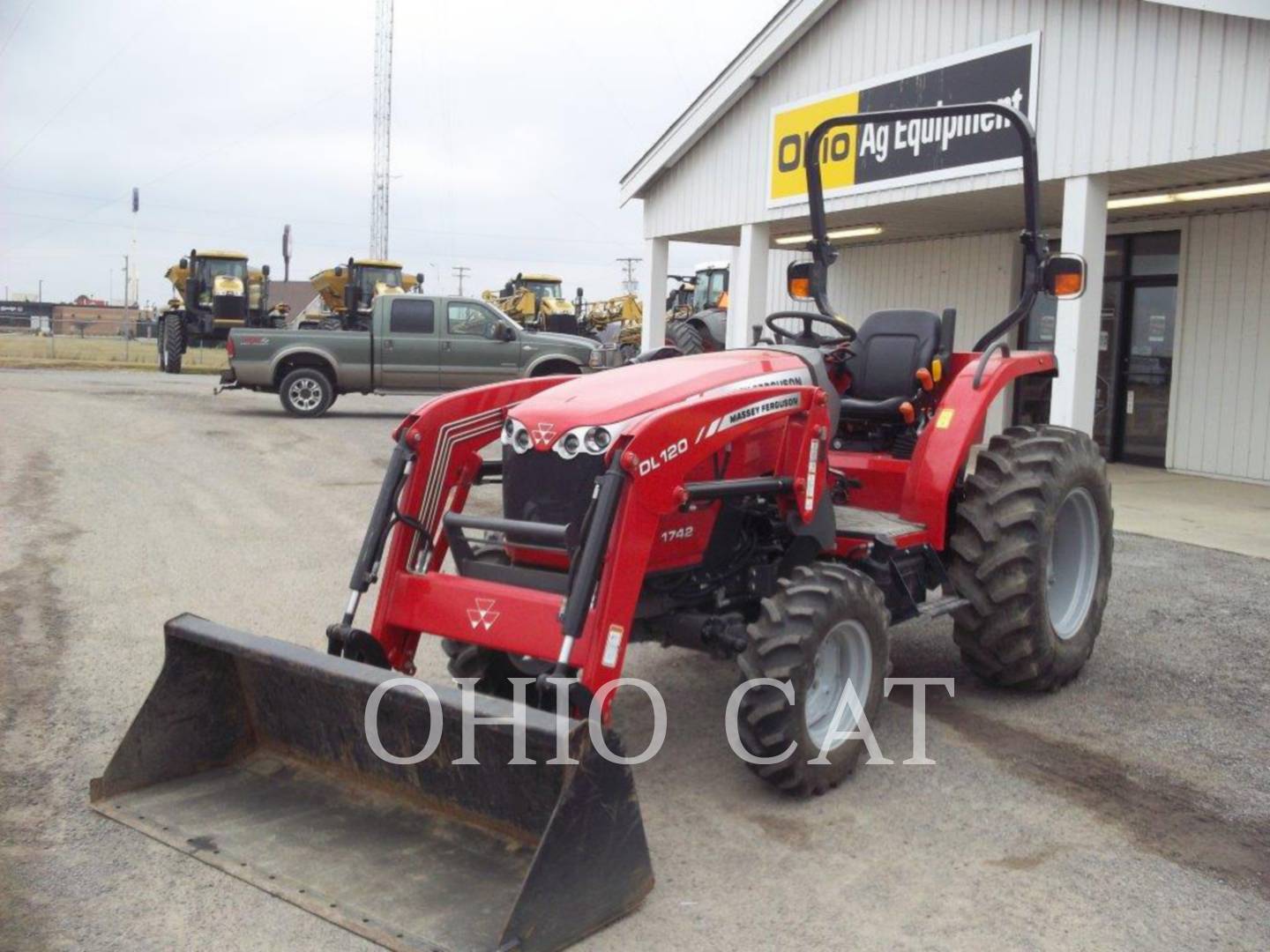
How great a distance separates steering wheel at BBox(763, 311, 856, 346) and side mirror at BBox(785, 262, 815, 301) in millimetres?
245

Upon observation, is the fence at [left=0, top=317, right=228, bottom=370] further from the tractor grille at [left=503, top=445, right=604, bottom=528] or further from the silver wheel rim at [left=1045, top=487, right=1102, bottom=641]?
the tractor grille at [left=503, top=445, right=604, bottom=528]

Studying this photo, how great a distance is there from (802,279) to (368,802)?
338cm

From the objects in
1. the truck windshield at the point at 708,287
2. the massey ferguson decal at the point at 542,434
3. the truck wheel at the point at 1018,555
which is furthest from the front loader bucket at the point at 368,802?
the truck windshield at the point at 708,287

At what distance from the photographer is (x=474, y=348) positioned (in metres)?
18.2

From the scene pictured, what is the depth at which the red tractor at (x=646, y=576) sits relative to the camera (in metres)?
3.70

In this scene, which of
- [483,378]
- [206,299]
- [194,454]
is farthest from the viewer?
[206,299]

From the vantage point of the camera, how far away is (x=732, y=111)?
15578 mm

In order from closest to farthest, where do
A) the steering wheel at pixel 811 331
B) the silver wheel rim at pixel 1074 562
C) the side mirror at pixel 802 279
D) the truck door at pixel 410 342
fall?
the steering wheel at pixel 811 331 → the silver wheel rim at pixel 1074 562 → the side mirror at pixel 802 279 → the truck door at pixel 410 342

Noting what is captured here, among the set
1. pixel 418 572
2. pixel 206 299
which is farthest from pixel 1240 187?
pixel 206 299

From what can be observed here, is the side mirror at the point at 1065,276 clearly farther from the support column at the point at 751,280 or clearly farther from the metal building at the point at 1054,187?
the support column at the point at 751,280

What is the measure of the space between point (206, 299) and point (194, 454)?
666 inches

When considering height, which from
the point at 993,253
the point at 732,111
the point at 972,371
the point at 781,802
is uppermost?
the point at 732,111

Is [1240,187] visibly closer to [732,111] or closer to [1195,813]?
[732,111]

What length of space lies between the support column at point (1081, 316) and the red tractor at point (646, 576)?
5199 millimetres
